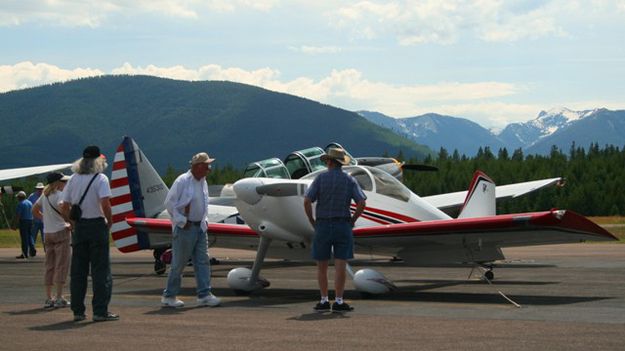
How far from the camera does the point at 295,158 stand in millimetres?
24891

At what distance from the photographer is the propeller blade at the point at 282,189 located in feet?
46.2

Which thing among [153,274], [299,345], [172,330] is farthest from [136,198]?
[299,345]

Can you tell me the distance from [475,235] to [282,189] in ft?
8.62

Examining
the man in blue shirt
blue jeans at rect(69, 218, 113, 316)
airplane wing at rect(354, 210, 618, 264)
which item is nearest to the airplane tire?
airplane wing at rect(354, 210, 618, 264)

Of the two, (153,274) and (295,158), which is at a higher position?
(295,158)

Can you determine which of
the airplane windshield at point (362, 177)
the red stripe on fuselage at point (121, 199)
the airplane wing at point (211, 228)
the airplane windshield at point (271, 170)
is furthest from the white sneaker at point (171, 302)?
the red stripe on fuselage at point (121, 199)

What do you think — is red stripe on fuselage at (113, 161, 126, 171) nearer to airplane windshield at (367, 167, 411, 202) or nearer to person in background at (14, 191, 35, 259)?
person in background at (14, 191, 35, 259)

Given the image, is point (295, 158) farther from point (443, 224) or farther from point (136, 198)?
point (443, 224)

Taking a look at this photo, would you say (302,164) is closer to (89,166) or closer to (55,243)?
(55,243)

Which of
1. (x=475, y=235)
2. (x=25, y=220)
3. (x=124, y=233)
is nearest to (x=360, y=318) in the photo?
(x=475, y=235)

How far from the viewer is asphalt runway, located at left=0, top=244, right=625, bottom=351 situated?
30.5 ft

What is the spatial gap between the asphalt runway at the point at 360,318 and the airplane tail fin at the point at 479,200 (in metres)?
1.21

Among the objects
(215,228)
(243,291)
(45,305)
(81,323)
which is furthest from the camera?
(215,228)

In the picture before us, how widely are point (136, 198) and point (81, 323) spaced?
Result: 1156 cm
